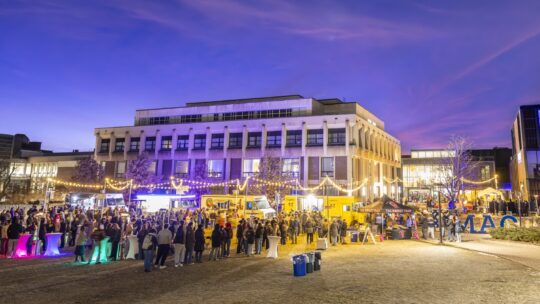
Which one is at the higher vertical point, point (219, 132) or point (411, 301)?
point (219, 132)

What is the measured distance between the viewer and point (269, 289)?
1070cm

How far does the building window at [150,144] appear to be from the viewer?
61150mm

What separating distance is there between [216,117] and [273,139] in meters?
12.0

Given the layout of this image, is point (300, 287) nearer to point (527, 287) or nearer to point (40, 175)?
point (527, 287)

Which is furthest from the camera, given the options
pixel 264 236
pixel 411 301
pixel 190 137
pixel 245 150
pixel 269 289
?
pixel 190 137

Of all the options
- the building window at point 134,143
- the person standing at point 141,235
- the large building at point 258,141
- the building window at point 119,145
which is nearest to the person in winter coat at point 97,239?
the person standing at point 141,235

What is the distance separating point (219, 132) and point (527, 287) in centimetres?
5006

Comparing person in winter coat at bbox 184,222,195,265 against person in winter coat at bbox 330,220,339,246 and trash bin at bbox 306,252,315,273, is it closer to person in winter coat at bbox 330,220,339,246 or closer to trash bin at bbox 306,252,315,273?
trash bin at bbox 306,252,315,273

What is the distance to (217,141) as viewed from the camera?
5778 cm

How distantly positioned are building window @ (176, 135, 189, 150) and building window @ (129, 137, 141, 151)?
25.2 ft

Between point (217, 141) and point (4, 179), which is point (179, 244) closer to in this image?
point (217, 141)

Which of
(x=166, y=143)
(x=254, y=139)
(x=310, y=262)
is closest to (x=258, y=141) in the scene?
(x=254, y=139)

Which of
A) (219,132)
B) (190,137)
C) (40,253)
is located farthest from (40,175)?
(40,253)

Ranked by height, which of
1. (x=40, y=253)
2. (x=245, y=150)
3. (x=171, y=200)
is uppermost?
(x=245, y=150)
